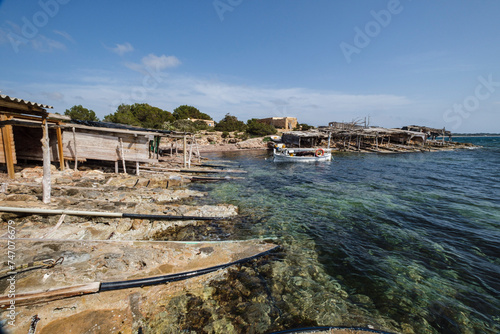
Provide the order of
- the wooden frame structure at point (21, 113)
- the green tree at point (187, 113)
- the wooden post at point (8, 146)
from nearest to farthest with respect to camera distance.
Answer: the wooden frame structure at point (21, 113) → the wooden post at point (8, 146) → the green tree at point (187, 113)

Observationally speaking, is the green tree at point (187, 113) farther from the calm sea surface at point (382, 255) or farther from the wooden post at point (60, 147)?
the calm sea surface at point (382, 255)

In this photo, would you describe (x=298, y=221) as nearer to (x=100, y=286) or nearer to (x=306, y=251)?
(x=306, y=251)

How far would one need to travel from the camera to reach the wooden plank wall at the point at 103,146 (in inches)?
520

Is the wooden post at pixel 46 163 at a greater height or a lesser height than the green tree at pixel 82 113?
lesser

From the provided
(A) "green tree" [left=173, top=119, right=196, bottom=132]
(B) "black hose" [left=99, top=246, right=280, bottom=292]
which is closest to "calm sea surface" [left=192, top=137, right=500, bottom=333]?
(B) "black hose" [left=99, top=246, right=280, bottom=292]

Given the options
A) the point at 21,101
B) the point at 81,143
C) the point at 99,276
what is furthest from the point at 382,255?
the point at 81,143

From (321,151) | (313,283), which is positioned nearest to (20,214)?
(313,283)

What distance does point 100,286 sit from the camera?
13.2 feet

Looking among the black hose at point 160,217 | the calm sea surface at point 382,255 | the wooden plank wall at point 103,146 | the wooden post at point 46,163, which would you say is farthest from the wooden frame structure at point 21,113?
the calm sea surface at point 382,255

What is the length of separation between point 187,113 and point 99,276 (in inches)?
2386

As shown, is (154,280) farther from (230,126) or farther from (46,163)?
(230,126)

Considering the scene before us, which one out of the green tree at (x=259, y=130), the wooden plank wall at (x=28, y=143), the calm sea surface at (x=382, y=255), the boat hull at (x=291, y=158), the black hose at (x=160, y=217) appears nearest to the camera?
the calm sea surface at (x=382, y=255)

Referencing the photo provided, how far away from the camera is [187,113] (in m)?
60.1

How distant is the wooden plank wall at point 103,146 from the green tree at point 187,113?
45.6m
